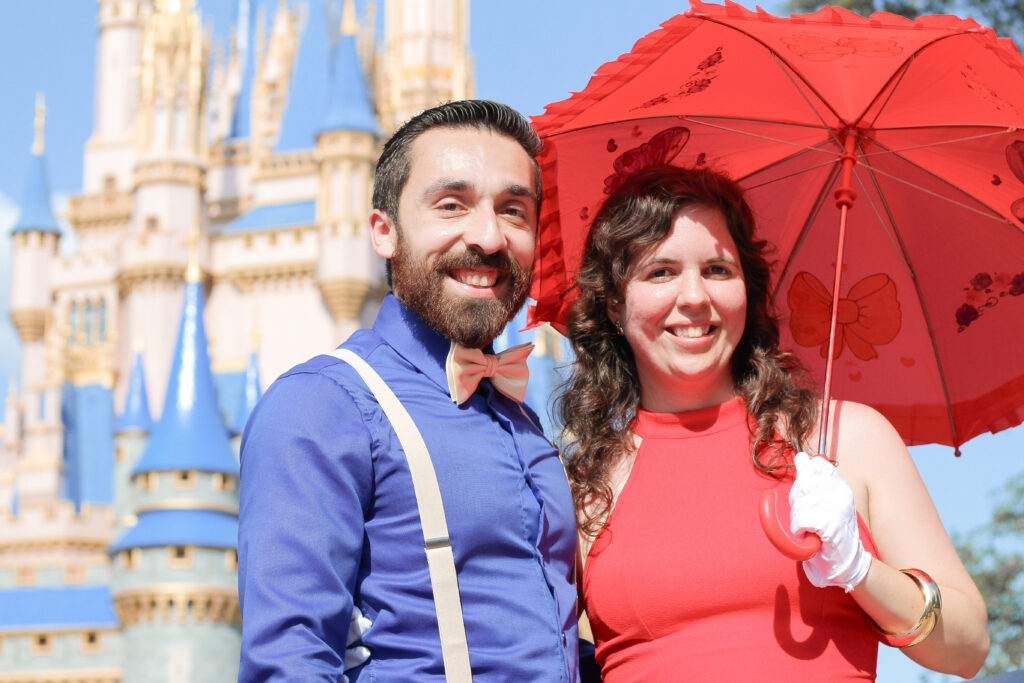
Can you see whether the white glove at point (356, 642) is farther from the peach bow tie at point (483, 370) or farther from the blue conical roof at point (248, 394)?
the blue conical roof at point (248, 394)

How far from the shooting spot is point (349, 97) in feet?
100

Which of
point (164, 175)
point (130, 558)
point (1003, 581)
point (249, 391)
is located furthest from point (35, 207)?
point (1003, 581)

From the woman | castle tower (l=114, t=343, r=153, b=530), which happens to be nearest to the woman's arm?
the woman

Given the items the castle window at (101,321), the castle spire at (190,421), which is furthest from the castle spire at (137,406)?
the castle window at (101,321)

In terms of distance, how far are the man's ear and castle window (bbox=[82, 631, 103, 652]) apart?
2309 cm

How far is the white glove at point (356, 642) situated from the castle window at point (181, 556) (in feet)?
67.8

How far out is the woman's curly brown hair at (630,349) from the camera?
8.90 feet

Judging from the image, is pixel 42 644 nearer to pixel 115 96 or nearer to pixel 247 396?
pixel 247 396

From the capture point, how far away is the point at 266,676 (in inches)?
80.1

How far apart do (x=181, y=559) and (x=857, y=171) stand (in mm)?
20448

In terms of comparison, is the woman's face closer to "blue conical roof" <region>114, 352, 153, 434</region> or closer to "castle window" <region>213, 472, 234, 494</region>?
"castle window" <region>213, 472, 234, 494</region>

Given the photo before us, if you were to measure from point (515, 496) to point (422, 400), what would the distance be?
0.77 ft

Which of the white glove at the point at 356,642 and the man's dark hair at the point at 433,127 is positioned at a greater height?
the man's dark hair at the point at 433,127

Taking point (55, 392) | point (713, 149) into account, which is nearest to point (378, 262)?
point (55, 392)
